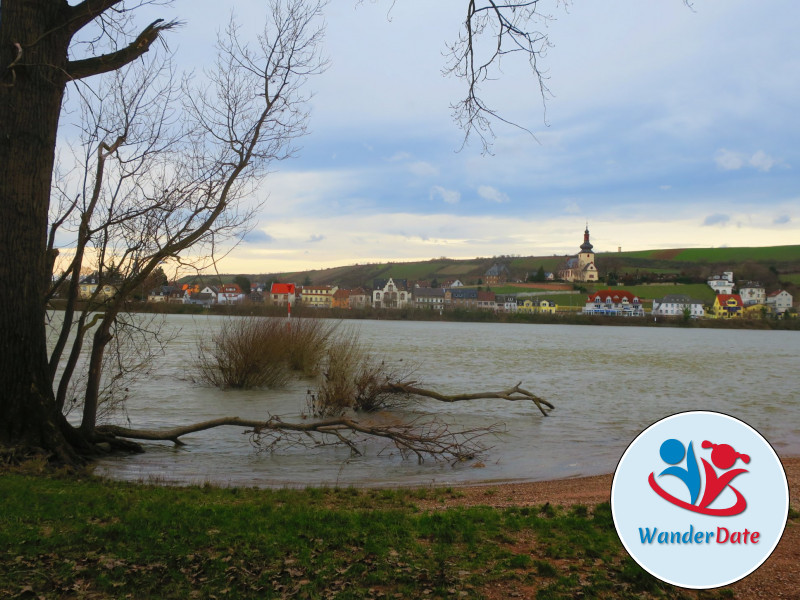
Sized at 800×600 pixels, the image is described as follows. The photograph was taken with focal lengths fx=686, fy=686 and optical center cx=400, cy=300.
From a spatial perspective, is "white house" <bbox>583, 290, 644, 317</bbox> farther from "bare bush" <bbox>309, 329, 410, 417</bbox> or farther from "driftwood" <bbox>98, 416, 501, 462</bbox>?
"driftwood" <bbox>98, 416, 501, 462</bbox>

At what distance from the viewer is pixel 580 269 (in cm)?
16388

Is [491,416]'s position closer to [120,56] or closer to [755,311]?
[120,56]

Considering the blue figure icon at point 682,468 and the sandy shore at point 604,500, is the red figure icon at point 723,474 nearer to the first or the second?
the blue figure icon at point 682,468

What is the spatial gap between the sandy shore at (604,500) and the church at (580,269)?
151m

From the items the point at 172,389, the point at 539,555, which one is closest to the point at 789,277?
the point at 172,389

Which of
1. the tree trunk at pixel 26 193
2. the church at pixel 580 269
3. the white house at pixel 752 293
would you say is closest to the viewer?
the tree trunk at pixel 26 193

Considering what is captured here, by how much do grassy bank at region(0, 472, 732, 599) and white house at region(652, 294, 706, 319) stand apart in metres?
129

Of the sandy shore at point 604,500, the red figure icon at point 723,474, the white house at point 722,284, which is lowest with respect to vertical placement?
the sandy shore at point 604,500

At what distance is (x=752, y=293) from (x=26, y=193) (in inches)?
5609

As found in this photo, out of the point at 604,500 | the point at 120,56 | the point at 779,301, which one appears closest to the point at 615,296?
the point at 779,301

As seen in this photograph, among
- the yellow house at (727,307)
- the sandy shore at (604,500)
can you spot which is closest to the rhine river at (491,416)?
the sandy shore at (604,500)

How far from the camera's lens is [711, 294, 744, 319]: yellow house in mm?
124312

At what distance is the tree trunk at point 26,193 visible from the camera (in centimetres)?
817

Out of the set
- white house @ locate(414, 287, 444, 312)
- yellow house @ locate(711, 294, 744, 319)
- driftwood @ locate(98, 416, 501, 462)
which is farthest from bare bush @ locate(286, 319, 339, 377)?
yellow house @ locate(711, 294, 744, 319)
